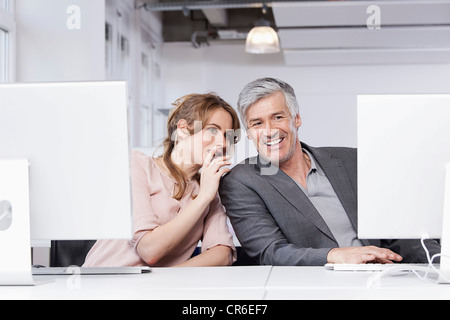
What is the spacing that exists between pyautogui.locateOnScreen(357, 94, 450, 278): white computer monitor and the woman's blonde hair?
0.81 m

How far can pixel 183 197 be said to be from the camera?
2172 mm

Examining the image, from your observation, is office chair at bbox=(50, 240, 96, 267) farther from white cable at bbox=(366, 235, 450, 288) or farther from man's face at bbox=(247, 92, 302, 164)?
white cable at bbox=(366, 235, 450, 288)

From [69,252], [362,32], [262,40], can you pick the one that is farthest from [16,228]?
[362,32]

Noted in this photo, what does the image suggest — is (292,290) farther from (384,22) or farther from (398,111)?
(384,22)

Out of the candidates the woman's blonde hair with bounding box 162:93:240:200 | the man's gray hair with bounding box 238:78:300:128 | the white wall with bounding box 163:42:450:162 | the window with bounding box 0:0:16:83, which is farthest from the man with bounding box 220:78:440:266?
the white wall with bounding box 163:42:450:162

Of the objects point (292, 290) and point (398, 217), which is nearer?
point (292, 290)

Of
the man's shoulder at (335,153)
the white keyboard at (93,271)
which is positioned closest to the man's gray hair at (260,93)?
the man's shoulder at (335,153)

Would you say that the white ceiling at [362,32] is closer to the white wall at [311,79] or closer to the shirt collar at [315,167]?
the white wall at [311,79]

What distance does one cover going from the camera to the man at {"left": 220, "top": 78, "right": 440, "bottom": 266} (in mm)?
2113

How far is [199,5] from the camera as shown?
26.2ft

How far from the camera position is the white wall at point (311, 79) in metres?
10.3

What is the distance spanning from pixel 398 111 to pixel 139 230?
91 cm
